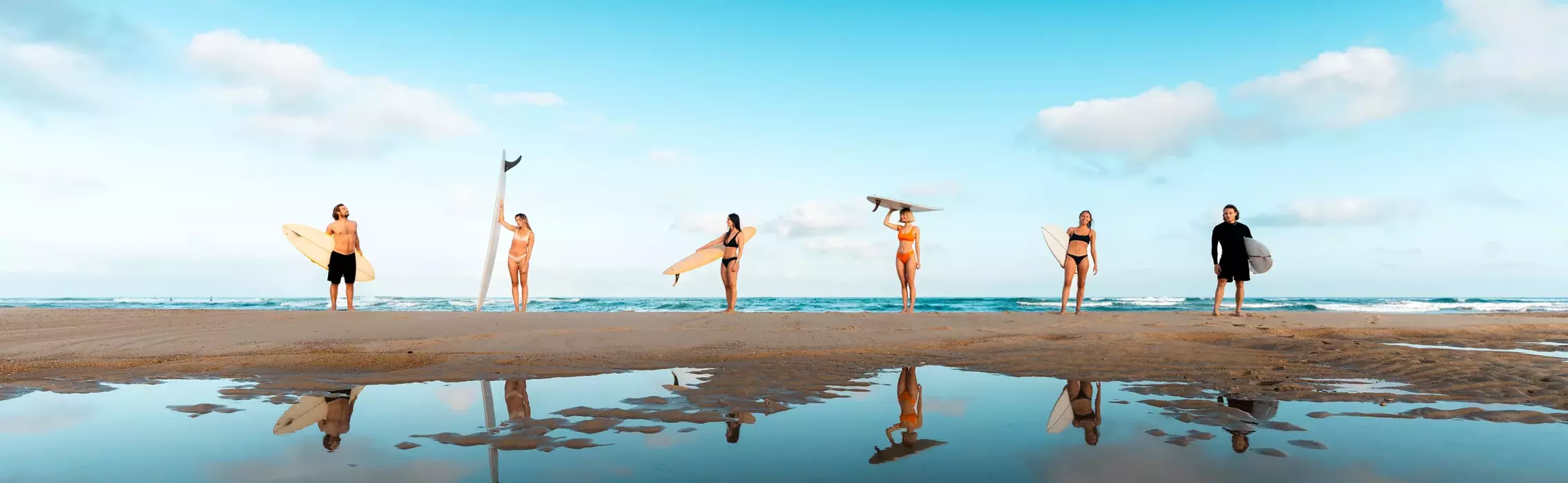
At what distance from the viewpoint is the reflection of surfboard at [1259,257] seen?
35.0ft

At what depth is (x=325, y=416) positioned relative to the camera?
3.31 m

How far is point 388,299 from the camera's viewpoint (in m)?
33.9

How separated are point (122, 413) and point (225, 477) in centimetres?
170

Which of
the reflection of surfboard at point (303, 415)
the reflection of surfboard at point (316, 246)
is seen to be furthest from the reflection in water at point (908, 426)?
the reflection of surfboard at point (316, 246)

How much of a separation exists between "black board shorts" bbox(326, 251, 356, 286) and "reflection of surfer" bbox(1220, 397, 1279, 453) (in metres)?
11.5

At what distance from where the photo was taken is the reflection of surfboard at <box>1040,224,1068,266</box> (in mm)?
12844

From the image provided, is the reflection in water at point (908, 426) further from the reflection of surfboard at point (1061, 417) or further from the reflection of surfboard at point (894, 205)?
the reflection of surfboard at point (894, 205)

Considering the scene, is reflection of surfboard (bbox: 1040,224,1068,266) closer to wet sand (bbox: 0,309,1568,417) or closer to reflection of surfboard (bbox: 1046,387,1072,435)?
wet sand (bbox: 0,309,1568,417)

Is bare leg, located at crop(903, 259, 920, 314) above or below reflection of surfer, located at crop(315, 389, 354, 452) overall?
above

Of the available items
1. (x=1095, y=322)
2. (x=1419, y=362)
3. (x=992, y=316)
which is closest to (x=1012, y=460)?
(x=1419, y=362)

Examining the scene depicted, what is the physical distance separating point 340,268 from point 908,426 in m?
10.9

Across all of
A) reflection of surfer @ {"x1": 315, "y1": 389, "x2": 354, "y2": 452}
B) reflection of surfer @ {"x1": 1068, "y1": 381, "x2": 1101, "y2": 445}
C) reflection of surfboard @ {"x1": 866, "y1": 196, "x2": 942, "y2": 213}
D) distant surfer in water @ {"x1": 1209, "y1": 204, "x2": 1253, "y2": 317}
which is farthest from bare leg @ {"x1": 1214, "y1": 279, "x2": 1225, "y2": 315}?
reflection of surfer @ {"x1": 315, "y1": 389, "x2": 354, "y2": 452}

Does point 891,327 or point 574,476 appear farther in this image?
point 891,327

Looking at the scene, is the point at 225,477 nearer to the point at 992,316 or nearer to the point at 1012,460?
the point at 1012,460
